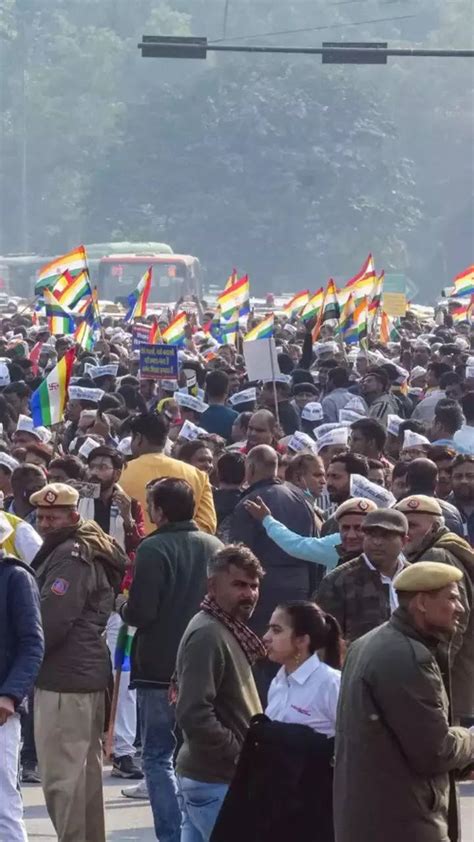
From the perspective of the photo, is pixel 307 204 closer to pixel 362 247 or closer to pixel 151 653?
pixel 362 247

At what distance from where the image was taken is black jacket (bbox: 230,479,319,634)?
9.52m

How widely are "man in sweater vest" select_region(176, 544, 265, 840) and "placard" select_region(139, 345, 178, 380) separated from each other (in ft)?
32.1

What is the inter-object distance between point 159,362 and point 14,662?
972 centimetres

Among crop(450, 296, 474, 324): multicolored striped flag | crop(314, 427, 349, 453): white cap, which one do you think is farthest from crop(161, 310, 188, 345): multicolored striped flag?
crop(314, 427, 349, 453): white cap

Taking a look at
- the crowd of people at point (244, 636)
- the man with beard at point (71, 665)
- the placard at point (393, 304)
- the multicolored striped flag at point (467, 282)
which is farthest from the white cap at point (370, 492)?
the placard at point (393, 304)

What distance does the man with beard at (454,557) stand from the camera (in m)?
7.95

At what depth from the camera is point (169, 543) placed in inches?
320

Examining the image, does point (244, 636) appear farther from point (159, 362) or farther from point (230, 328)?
point (230, 328)

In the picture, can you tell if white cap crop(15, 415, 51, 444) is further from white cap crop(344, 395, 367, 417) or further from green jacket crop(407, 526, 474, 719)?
green jacket crop(407, 526, 474, 719)

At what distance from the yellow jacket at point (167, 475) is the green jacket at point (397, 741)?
4034 millimetres

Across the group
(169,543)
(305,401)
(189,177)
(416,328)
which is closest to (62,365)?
(305,401)

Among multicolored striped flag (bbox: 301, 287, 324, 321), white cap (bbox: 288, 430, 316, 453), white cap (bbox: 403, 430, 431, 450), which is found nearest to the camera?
white cap (bbox: 403, 430, 431, 450)

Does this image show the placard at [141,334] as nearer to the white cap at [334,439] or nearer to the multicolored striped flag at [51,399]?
the multicolored striped flag at [51,399]

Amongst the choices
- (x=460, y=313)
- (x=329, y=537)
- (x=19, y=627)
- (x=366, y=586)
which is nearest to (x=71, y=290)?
(x=460, y=313)
